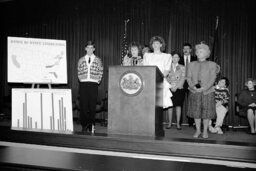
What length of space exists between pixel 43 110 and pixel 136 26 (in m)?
3.93

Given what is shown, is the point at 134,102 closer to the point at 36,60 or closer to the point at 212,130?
the point at 36,60

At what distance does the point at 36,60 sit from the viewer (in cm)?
290

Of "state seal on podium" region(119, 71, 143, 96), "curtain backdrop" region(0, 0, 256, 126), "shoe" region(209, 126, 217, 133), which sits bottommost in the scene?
"shoe" region(209, 126, 217, 133)

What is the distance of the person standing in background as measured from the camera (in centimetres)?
370

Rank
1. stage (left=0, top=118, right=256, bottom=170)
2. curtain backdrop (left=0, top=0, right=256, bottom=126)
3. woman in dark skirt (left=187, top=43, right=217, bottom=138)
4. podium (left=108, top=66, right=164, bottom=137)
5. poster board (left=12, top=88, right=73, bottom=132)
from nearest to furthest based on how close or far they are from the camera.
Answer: stage (left=0, top=118, right=256, bottom=170) → podium (left=108, top=66, right=164, bottom=137) → poster board (left=12, top=88, right=73, bottom=132) → woman in dark skirt (left=187, top=43, right=217, bottom=138) → curtain backdrop (left=0, top=0, right=256, bottom=126)

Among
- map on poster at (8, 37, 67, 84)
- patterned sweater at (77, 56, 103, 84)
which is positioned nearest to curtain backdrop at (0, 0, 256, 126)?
patterned sweater at (77, 56, 103, 84)

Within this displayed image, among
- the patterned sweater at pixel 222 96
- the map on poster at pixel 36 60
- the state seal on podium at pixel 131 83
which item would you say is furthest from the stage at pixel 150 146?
the patterned sweater at pixel 222 96

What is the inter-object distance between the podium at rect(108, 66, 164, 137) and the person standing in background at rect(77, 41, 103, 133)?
138cm

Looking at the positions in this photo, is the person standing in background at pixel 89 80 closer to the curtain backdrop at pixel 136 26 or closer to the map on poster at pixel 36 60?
the map on poster at pixel 36 60

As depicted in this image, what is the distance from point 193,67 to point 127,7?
3.29 m

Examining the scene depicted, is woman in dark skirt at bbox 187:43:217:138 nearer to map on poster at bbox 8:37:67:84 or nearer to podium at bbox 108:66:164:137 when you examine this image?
podium at bbox 108:66:164:137

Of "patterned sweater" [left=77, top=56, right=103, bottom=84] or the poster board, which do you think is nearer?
the poster board

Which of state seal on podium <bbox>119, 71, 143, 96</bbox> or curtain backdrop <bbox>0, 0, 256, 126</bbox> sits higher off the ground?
curtain backdrop <bbox>0, 0, 256, 126</bbox>

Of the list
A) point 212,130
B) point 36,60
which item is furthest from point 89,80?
point 212,130
